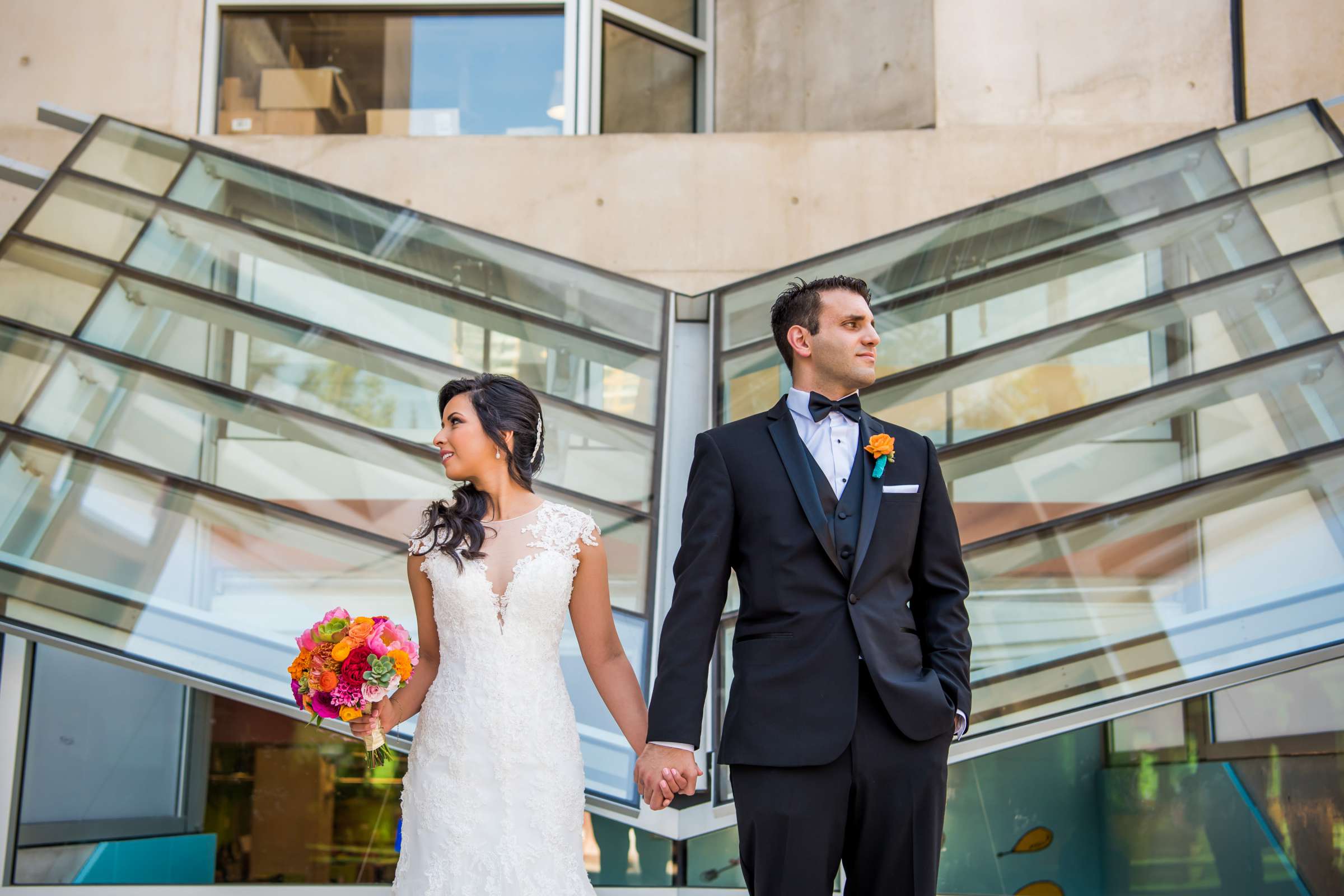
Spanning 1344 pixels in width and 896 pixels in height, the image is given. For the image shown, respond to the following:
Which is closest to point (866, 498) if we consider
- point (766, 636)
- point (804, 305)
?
point (766, 636)

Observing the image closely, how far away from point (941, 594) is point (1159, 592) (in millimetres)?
1673

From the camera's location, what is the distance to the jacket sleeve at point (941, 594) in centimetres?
251

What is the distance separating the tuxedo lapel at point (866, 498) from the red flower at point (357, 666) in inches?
43.3

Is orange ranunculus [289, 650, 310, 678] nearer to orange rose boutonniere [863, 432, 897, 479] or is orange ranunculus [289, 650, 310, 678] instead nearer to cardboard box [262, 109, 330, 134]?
orange rose boutonniere [863, 432, 897, 479]

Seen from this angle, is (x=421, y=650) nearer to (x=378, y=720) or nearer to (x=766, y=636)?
(x=378, y=720)

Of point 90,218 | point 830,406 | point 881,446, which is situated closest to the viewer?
point 881,446

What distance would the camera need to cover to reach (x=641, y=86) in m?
8.27

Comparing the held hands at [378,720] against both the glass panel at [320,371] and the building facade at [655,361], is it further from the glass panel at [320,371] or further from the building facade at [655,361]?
the glass panel at [320,371]

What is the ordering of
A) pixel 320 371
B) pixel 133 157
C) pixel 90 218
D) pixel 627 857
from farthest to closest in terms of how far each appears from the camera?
pixel 133 157, pixel 90 218, pixel 627 857, pixel 320 371

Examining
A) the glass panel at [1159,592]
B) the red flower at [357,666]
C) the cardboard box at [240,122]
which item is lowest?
the red flower at [357,666]

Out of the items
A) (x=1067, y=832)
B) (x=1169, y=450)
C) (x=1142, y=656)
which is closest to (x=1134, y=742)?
(x=1067, y=832)

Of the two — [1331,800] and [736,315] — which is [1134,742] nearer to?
[1331,800]


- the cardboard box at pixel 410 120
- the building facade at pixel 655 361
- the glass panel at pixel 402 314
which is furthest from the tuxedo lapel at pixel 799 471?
the cardboard box at pixel 410 120

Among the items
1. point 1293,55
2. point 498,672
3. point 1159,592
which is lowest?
point 498,672
